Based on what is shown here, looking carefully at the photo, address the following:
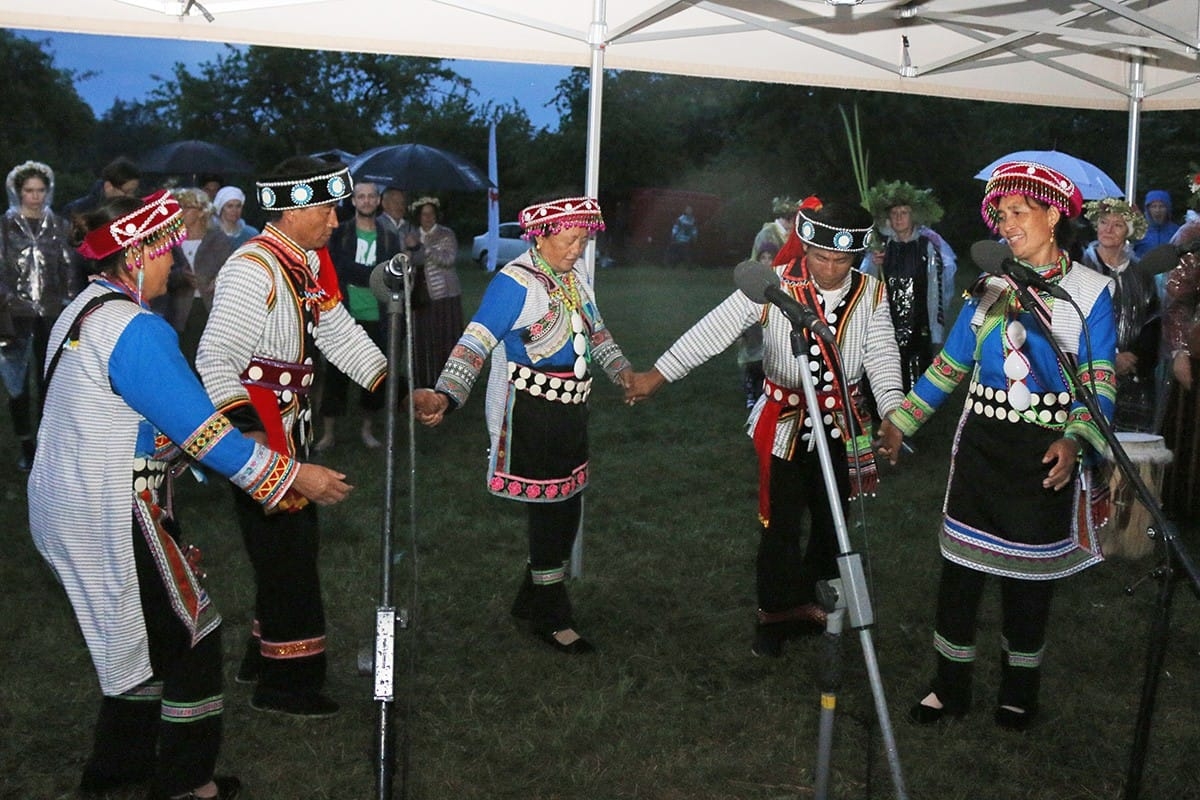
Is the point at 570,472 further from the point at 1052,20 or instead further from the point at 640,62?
the point at 1052,20

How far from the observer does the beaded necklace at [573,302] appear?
190 inches

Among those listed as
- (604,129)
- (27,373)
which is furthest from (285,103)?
(27,373)

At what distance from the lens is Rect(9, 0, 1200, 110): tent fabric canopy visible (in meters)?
5.67

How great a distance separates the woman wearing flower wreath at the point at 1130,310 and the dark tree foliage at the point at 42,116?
25936 mm

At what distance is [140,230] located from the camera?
10.7 feet

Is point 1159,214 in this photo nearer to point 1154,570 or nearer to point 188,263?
point 188,263

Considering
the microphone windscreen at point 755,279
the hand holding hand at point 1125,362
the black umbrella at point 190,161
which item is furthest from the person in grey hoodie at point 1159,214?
the black umbrella at point 190,161

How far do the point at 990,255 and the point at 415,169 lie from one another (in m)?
10.3

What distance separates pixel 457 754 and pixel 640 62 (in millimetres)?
3416

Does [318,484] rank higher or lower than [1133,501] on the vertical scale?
higher

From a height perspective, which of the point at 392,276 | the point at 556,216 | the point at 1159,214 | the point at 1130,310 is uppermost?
the point at 1159,214

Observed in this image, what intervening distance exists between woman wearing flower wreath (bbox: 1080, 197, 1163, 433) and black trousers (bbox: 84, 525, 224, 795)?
560 cm

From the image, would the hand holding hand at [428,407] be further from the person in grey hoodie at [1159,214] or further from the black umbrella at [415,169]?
the black umbrella at [415,169]

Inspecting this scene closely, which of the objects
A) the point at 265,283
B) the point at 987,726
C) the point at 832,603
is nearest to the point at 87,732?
the point at 265,283
